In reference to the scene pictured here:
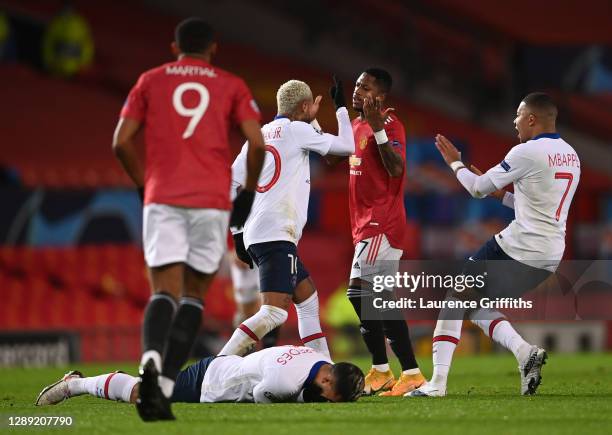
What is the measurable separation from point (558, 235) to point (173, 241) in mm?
2890

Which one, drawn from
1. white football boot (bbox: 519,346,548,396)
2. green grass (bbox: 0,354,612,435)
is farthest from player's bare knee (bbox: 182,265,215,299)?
white football boot (bbox: 519,346,548,396)

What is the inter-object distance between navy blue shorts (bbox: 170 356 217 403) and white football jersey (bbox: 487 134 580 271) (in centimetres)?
211

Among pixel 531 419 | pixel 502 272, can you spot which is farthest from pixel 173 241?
pixel 502 272

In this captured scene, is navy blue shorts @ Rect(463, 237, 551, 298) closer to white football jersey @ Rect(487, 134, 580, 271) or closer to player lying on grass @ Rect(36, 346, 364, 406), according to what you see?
white football jersey @ Rect(487, 134, 580, 271)

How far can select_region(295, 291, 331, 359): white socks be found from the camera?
26.9 feet

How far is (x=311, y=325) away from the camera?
8.21 metres

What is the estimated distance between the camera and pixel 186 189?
19.4ft

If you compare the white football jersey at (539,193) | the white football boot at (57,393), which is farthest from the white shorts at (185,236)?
the white football jersey at (539,193)

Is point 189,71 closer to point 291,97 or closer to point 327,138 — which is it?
point 327,138

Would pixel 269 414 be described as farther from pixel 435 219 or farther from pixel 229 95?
pixel 435 219

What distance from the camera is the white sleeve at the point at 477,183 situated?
7.58m

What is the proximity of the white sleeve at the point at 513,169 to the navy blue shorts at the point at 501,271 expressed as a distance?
0.48 m

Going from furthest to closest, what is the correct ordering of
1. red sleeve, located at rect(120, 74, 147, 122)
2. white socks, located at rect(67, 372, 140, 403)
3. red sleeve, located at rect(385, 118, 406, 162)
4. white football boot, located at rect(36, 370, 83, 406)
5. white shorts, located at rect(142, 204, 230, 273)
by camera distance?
red sleeve, located at rect(385, 118, 406, 162), white football boot, located at rect(36, 370, 83, 406), white socks, located at rect(67, 372, 140, 403), red sleeve, located at rect(120, 74, 147, 122), white shorts, located at rect(142, 204, 230, 273)

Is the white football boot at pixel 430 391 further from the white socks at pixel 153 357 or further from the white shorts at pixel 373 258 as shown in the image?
the white socks at pixel 153 357
